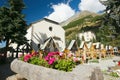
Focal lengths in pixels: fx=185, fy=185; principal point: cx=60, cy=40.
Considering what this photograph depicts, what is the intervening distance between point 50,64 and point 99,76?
280 cm

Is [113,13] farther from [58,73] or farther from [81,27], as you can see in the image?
[81,27]

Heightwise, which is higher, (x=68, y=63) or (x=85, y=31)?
(x=85, y=31)

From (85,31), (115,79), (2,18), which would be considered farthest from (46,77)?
(85,31)

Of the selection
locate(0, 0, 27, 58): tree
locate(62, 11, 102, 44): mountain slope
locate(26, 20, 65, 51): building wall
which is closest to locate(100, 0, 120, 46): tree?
locate(26, 20, 65, 51): building wall

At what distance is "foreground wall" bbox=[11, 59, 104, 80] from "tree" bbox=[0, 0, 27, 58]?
18399 mm

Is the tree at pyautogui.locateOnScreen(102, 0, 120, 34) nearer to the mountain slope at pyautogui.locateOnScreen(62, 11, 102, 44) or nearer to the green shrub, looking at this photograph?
the green shrub

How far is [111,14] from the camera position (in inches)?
1344

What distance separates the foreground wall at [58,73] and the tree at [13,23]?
1840 cm

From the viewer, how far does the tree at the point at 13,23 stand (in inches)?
1147

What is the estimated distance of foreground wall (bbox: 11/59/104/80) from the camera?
721cm

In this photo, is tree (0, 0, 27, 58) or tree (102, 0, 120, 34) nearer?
tree (0, 0, 27, 58)

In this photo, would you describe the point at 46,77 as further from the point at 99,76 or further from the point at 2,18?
→ the point at 2,18

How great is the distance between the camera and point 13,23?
29531 mm

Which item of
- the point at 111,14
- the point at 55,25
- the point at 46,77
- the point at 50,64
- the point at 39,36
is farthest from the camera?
the point at 55,25
